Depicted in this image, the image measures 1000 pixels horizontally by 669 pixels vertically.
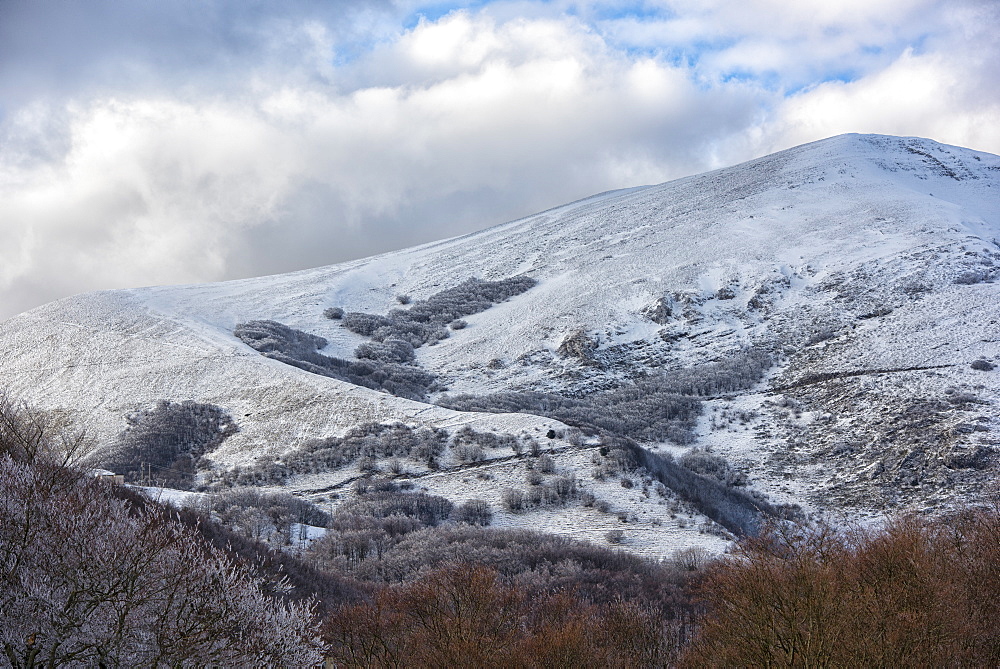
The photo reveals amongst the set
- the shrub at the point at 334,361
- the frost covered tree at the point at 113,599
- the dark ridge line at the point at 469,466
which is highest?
the shrub at the point at 334,361

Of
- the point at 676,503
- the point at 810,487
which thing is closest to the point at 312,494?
the point at 676,503

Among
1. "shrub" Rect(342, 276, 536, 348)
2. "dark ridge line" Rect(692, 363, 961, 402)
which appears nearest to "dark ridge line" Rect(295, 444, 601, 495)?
"dark ridge line" Rect(692, 363, 961, 402)

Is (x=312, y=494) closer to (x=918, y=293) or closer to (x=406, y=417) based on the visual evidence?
(x=406, y=417)

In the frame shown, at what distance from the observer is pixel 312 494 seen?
112 feet

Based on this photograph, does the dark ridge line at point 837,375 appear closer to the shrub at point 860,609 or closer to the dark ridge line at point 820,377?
the dark ridge line at point 820,377

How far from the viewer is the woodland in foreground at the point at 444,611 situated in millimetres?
10766

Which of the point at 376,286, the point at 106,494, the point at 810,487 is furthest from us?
the point at 376,286

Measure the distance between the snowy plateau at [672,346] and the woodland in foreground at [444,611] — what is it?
38.0ft

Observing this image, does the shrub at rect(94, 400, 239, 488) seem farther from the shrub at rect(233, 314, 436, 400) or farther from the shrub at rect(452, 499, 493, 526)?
the shrub at rect(452, 499, 493, 526)

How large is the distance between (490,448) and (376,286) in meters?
51.7

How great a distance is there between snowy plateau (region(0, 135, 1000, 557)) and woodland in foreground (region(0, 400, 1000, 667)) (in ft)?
38.0

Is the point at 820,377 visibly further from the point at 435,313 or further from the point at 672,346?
the point at 435,313

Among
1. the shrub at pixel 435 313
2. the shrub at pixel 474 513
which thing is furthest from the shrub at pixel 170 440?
the shrub at pixel 435 313

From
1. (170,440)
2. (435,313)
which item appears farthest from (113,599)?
(435,313)
